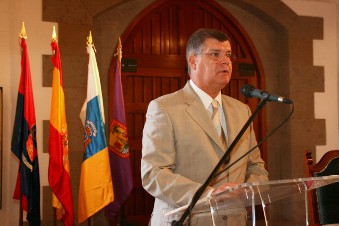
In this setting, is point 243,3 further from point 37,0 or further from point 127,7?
point 37,0

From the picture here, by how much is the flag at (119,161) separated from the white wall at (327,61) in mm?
2401

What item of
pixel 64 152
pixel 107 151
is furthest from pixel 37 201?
pixel 107 151

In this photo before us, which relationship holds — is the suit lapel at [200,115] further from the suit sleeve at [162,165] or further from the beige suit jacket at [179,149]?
the suit sleeve at [162,165]

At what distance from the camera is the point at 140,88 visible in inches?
186

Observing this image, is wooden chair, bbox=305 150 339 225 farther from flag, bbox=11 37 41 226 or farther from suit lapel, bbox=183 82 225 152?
flag, bbox=11 37 41 226

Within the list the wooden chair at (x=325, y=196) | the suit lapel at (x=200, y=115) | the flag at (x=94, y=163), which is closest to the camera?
the suit lapel at (x=200, y=115)

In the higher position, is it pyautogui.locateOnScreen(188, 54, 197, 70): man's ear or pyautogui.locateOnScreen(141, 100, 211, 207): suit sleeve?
pyautogui.locateOnScreen(188, 54, 197, 70): man's ear

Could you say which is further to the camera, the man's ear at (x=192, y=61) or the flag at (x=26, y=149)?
the flag at (x=26, y=149)

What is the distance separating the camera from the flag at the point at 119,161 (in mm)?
3840

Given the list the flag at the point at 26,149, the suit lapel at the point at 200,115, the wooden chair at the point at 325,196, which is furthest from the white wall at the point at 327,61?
the suit lapel at the point at 200,115

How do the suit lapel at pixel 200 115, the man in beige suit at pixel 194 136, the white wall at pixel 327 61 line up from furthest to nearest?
the white wall at pixel 327 61 < the suit lapel at pixel 200 115 < the man in beige suit at pixel 194 136

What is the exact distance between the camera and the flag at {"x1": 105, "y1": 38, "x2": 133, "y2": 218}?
12.6 feet

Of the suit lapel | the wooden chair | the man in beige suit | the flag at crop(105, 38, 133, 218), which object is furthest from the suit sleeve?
the flag at crop(105, 38, 133, 218)

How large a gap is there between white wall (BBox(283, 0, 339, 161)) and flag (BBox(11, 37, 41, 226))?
122 inches
